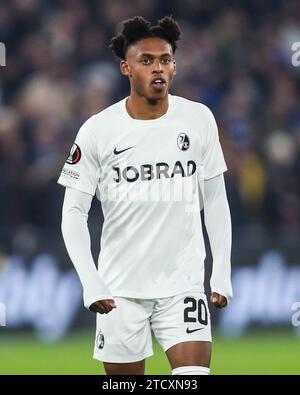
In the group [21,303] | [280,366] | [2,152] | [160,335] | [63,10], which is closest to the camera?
[160,335]

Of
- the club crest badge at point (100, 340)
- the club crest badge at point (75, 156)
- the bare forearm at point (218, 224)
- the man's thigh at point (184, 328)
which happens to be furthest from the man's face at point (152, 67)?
the club crest badge at point (100, 340)

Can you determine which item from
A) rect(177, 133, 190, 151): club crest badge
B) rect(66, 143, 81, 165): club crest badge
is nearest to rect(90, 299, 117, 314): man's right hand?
rect(66, 143, 81, 165): club crest badge

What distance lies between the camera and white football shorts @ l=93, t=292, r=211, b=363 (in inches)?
263

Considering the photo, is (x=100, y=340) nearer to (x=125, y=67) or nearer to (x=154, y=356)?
(x=125, y=67)

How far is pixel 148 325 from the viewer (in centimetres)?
684

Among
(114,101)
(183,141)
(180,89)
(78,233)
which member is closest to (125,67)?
(183,141)

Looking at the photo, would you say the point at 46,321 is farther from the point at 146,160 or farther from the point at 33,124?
the point at 146,160

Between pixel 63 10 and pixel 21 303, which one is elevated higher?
pixel 63 10

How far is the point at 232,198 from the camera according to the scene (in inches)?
499

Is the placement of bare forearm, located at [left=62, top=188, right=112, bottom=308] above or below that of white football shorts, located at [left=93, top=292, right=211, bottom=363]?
above

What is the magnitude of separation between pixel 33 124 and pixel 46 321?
226 cm

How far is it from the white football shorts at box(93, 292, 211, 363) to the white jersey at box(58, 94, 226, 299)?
55 mm

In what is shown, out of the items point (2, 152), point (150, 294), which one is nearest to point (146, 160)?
point (150, 294)

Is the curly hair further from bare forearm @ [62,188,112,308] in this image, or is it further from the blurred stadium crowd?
the blurred stadium crowd
